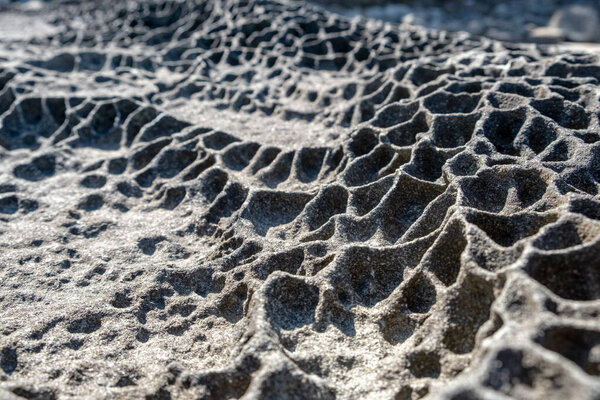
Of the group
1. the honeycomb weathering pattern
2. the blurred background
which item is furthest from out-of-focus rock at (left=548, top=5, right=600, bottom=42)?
the honeycomb weathering pattern

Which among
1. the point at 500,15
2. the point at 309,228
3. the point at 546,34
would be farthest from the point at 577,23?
the point at 309,228

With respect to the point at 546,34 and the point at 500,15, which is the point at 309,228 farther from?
the point at 500,15

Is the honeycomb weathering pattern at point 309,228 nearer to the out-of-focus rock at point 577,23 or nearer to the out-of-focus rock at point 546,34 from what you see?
the out-of-focus rock at point 546,34

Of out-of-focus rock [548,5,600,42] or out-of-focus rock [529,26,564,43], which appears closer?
out-of-focus rock [529,26,564,43]

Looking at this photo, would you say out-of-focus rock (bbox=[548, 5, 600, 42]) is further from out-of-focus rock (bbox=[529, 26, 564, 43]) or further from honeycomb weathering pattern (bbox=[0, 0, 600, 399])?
honeycomb weathering pattern (bbox=[0, 0, 600, 399])

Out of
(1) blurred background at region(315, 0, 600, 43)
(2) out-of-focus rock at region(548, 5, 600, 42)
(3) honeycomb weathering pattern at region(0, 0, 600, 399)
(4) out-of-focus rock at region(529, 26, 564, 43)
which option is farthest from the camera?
(1) blurred background at region(315, 0, 600, 43)

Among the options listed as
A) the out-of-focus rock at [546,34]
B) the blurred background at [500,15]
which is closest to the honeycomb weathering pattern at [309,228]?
the out-of-focus rock at [546,34]
